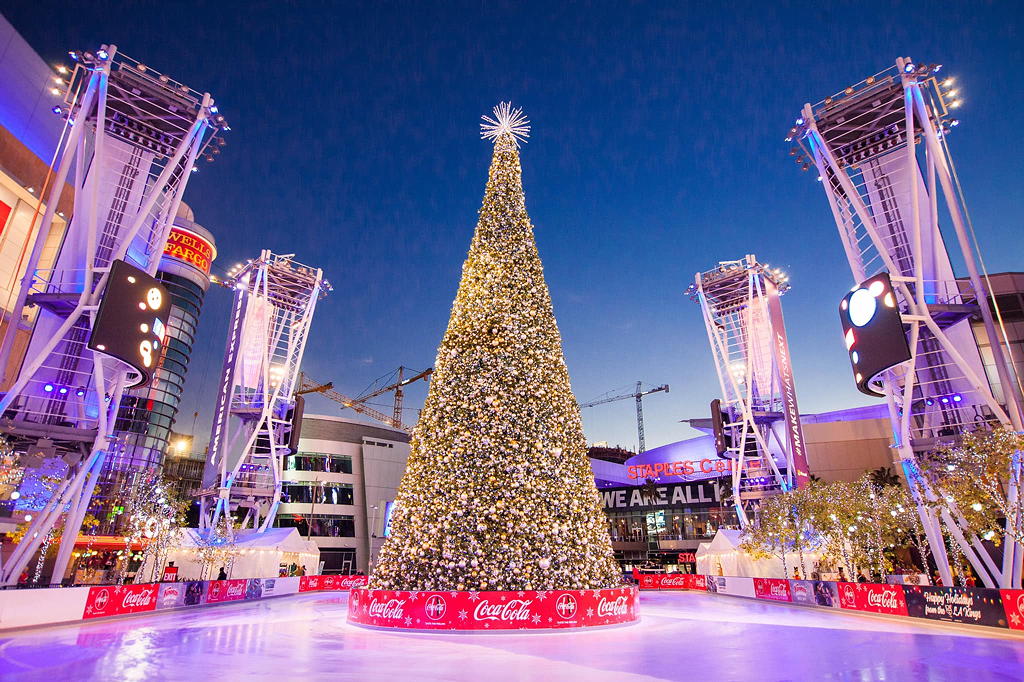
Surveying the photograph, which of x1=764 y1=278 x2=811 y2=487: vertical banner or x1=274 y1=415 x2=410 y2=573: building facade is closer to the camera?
x1=764 y1=278 x2=811 y2=487: vertical banner

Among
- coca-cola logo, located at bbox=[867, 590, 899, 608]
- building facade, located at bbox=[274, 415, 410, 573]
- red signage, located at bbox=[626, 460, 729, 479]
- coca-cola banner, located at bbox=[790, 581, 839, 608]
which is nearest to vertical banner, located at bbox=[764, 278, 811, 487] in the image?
coca-cola banner, located at bbox=[790, 581, 839, 608]

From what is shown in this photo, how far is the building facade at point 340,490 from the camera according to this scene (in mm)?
61322

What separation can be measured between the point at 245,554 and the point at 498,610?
26686 millimetres

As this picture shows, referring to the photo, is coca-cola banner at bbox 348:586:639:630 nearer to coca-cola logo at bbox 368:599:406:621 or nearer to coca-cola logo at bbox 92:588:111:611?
coca-cola logo at bbox 368:599:406:621

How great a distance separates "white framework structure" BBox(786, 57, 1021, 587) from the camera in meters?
18.9

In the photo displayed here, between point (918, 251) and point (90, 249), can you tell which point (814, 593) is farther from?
point (90, 249)

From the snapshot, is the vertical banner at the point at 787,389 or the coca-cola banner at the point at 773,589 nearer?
the coca-cola banner at the point at 773,589

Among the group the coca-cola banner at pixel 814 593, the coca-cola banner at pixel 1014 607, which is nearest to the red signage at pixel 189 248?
the coca-cola banner at pixel 814 593

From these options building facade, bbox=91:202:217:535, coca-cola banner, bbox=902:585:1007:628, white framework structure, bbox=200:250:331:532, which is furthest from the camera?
building facade, bbox=91:202:217:535

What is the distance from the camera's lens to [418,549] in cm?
1379

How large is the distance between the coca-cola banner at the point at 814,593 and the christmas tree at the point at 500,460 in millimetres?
13238

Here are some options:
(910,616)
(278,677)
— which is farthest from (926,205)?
(278,677)

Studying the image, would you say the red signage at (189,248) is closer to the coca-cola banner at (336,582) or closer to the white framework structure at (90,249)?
the coca-cola banner at (336,582)

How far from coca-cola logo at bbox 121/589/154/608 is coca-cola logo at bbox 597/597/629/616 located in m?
17.2
